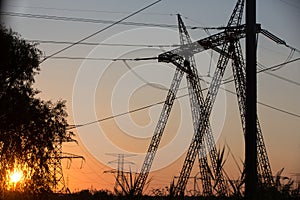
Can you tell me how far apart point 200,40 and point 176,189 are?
4491 centimetres

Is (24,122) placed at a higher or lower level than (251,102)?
higher

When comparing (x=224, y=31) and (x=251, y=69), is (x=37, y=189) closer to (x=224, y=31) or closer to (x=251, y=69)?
(x=224, y=31)

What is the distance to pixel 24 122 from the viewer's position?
125ft

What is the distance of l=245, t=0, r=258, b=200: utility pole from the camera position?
46.1 ft

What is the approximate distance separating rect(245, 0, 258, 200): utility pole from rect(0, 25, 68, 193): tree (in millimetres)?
23237

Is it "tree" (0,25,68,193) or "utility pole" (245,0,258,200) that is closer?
"utility pole" (245,0,258,200)

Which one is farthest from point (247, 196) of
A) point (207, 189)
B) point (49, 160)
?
point (49, 160)

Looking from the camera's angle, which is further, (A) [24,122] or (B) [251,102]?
(A) [24,122]

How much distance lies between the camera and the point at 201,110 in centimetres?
6431

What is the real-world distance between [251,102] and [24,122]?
24891 millimetres

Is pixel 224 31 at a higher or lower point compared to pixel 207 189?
higher

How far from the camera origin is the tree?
1464 inches

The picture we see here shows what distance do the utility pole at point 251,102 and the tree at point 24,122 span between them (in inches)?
915

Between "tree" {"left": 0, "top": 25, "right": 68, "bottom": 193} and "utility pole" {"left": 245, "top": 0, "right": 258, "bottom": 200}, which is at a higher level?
"tree" {"left": 0, "top": 25, "right": 68, "bottom": 193}
